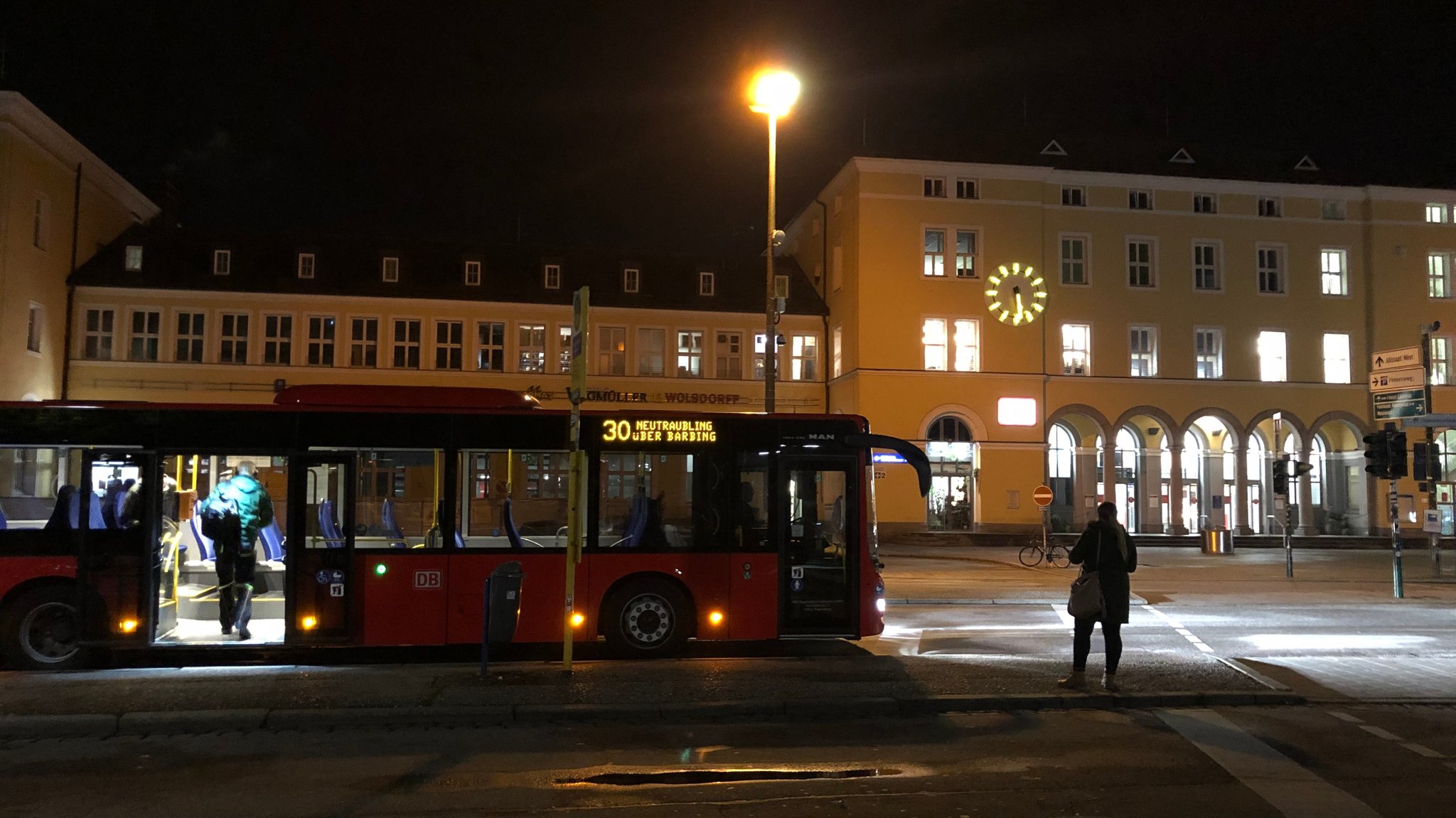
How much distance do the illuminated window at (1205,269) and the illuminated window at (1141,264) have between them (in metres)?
1.82

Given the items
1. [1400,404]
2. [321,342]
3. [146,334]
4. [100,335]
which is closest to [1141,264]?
[1400,404]

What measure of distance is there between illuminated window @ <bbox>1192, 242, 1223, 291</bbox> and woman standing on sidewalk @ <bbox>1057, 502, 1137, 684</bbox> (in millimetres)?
35852

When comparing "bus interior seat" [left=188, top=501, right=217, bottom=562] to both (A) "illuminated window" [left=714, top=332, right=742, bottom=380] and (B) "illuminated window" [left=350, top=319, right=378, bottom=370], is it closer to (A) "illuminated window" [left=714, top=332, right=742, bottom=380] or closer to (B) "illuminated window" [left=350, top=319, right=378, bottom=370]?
(B) "illuminated window" [left=350, top=319, right=378, bottom=370]

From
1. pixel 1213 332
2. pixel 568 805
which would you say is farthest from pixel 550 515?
pixel 1213 332

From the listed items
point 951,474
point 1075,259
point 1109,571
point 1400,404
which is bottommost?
point 1109,571

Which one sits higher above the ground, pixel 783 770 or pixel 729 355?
pixel 729 355

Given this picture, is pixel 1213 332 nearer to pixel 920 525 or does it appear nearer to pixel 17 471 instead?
pixel 920 525

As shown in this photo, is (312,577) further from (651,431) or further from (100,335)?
(100,335)

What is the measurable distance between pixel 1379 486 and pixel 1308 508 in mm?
2679

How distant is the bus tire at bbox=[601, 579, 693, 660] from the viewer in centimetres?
1148

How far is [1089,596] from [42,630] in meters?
10.7

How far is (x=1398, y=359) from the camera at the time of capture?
1981cm

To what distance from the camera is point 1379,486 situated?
135ft

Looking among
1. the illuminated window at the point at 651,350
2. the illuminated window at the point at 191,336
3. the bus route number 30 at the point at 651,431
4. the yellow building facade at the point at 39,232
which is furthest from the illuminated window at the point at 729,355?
the bus route number 30 at the point at 651,431
